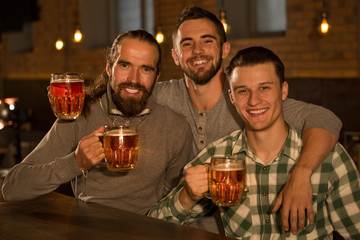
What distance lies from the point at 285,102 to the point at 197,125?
443 mm

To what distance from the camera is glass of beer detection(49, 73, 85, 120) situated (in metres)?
2.14

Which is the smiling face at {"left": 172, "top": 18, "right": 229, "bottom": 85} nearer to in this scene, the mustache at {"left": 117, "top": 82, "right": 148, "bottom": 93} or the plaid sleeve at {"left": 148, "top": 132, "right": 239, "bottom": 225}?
the mustache at {"left": 117, "top": 82, "right": 148, "bottom": 93}

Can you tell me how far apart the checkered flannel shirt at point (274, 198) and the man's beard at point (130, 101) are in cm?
47

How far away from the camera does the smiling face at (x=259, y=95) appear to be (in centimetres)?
223

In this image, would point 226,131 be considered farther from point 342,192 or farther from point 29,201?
point 29,201

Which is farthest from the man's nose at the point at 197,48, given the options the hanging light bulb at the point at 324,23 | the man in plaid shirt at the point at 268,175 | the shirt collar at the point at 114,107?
the hanging light bulb at the point at 324,23

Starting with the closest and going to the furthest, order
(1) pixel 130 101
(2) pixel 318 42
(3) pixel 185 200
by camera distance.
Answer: (3) pixel 185 200 < (1) pixel 130 101 < (2) pixel 318 42

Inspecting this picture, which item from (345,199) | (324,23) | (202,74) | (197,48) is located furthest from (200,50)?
(324,23)

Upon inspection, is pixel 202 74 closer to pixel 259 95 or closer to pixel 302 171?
pixel 259 95

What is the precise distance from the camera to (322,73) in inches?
183

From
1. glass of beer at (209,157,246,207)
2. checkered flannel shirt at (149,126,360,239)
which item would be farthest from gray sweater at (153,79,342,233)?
glass of beer at (209,157,246,207)

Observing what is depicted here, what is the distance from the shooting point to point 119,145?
204cm

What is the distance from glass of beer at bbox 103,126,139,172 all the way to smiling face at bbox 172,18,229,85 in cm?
87

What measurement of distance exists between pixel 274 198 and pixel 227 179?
17.4 inches
